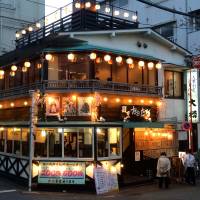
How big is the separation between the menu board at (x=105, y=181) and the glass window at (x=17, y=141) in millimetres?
5534

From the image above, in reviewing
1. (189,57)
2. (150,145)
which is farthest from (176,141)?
(189,57)

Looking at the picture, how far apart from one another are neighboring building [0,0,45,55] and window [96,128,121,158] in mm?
17244

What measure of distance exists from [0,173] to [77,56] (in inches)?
361

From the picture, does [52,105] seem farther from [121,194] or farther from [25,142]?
[121,194]

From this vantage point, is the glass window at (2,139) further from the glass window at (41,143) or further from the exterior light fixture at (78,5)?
the exterior light fixture at (78,5)

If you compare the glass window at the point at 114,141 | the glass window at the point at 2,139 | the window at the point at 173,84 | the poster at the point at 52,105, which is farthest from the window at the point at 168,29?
the glass window at the point at 2,139

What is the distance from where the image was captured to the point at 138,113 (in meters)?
23.5

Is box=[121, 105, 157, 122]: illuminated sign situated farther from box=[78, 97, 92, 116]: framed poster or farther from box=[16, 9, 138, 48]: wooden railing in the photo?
box=[16, 9, 138, 48]: wooden railing

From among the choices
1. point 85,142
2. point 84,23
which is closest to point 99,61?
point 84,23

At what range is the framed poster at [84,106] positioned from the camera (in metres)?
21.1

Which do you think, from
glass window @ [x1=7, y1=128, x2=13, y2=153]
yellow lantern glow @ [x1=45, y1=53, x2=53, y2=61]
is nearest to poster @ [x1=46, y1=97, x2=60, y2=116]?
yellow lantern glow @ [x1=45, y1=53, x2=53, y2=61]

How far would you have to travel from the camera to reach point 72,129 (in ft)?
67.6

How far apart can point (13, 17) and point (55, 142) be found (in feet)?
64.1

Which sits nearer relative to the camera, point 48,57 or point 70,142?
point 70,142
